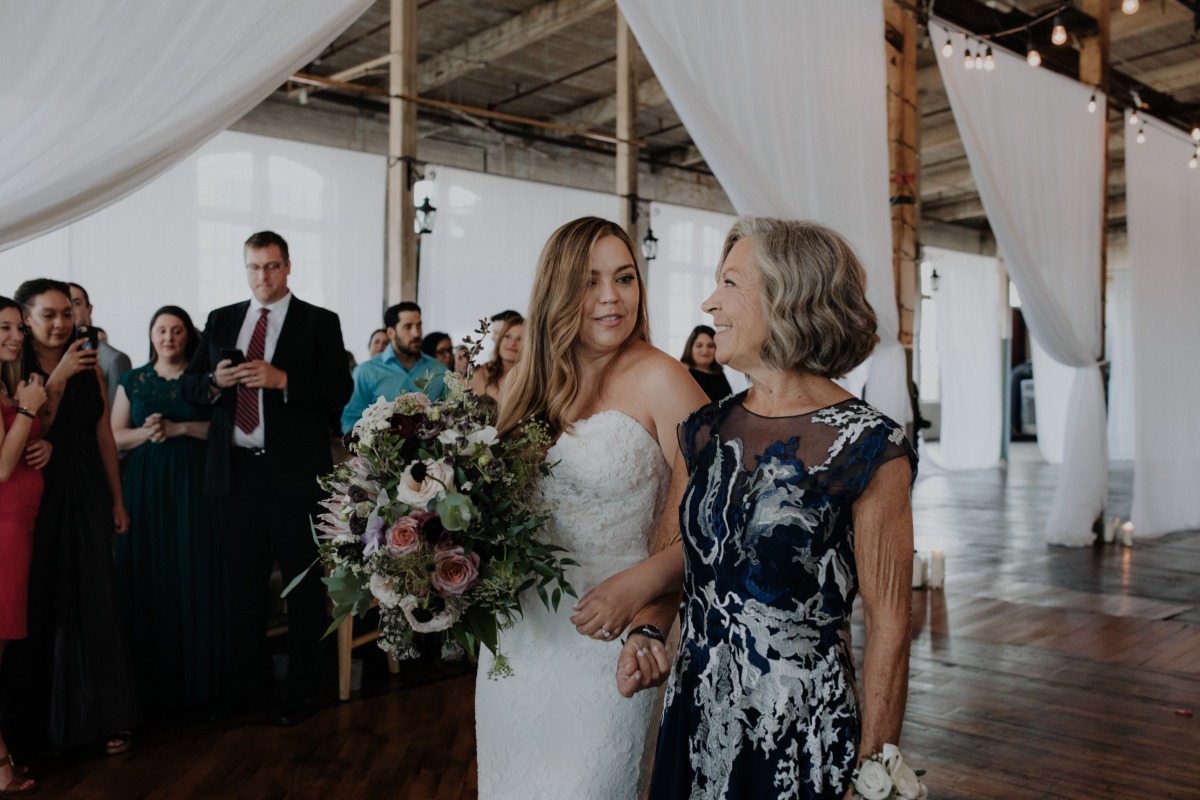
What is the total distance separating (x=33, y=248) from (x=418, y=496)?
858 cm

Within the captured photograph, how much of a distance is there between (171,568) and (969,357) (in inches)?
579

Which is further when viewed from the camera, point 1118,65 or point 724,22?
point 1118,65

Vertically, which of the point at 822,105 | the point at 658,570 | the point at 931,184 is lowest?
the point at 658,570

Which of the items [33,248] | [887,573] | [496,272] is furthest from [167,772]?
[496,272]

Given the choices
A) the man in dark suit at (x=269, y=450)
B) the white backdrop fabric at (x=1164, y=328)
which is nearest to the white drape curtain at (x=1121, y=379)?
the white backdrop fabric at (x=1164, y=328)

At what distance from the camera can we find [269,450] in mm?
3875

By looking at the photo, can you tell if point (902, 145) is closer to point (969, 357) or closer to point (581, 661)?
point (581, 661)

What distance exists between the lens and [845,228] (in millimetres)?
5160

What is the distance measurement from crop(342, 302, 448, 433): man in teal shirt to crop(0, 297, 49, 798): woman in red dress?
2050 millimetres

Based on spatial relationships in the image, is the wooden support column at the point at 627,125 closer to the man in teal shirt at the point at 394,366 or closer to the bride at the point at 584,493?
the man in teal shirt at the point at 394,366

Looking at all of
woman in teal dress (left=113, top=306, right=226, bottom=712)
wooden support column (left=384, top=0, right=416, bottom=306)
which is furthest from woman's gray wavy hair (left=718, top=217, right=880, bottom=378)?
wooden support column (left=384, top=0, right=416, bottom=306)

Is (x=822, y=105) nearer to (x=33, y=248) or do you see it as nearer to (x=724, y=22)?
(x=724, y=22)

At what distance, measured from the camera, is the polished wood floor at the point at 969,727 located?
330 cm

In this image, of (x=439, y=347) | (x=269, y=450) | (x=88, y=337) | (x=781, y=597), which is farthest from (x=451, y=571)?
(x=439, y=347)
